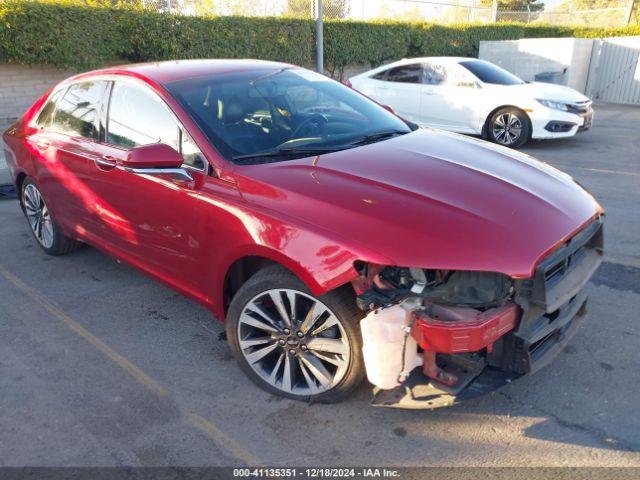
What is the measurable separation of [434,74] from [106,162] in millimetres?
7731

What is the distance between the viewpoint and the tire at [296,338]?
8.67 ft

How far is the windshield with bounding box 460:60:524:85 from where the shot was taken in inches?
379

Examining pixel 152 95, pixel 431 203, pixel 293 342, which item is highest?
pixel 152 95

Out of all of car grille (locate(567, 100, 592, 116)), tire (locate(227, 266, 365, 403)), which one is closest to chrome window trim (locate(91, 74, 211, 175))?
tire (locate(227, 266, 365, 403))

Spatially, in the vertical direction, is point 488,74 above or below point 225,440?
above

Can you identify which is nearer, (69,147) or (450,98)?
(69,147)

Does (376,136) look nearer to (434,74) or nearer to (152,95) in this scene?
(152,95)

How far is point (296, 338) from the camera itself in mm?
2852

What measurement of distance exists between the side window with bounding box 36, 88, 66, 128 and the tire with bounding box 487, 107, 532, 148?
23.8 ft

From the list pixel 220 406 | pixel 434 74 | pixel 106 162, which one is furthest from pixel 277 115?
pixel 434 74

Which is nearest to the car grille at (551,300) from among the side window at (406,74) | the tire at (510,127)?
the tire at (510,127)

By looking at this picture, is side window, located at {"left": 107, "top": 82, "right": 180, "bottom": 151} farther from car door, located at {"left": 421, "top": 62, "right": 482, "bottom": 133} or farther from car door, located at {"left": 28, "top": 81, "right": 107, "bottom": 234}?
car door, located at {"left": 421, "top": 62, "right": 482, "bottom": 133}

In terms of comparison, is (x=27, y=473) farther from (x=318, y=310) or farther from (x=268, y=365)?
(x=318, y=310)

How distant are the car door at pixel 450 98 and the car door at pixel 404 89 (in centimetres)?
16
